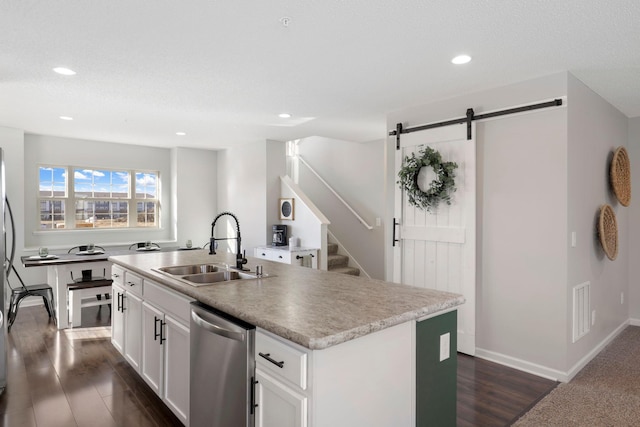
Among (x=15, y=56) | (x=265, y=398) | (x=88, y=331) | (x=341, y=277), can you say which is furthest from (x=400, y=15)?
(x=88, y=331)

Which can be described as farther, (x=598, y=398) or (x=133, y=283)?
(x=133, y=283)

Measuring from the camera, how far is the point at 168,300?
7.80ft

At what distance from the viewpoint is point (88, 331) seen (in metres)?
4.22

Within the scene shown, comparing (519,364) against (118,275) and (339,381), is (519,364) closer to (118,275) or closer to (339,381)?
(339,381)

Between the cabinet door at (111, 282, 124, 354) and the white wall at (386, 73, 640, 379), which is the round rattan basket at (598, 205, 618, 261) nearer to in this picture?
the white wall at (386, 73, 640, 379)

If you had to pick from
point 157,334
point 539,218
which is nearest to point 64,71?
point 157,334

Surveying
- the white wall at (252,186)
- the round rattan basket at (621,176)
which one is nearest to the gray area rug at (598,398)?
the round rattan basket at (621,176)

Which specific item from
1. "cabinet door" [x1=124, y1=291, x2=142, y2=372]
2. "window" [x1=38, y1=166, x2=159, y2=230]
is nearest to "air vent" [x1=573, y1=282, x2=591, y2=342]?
"cabinet door" [x1=124, y1=291, x2=142, y2=372]

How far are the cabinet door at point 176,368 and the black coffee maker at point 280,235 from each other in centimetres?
340

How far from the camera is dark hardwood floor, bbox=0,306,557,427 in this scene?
2457 millimetres

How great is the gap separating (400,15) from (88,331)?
433 cm

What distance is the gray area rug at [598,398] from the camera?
244 cm

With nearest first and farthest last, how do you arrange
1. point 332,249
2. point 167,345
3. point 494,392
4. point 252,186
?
point 167,345, point 494,392, point 252,186, point 332,249

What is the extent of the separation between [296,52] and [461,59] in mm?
1177
